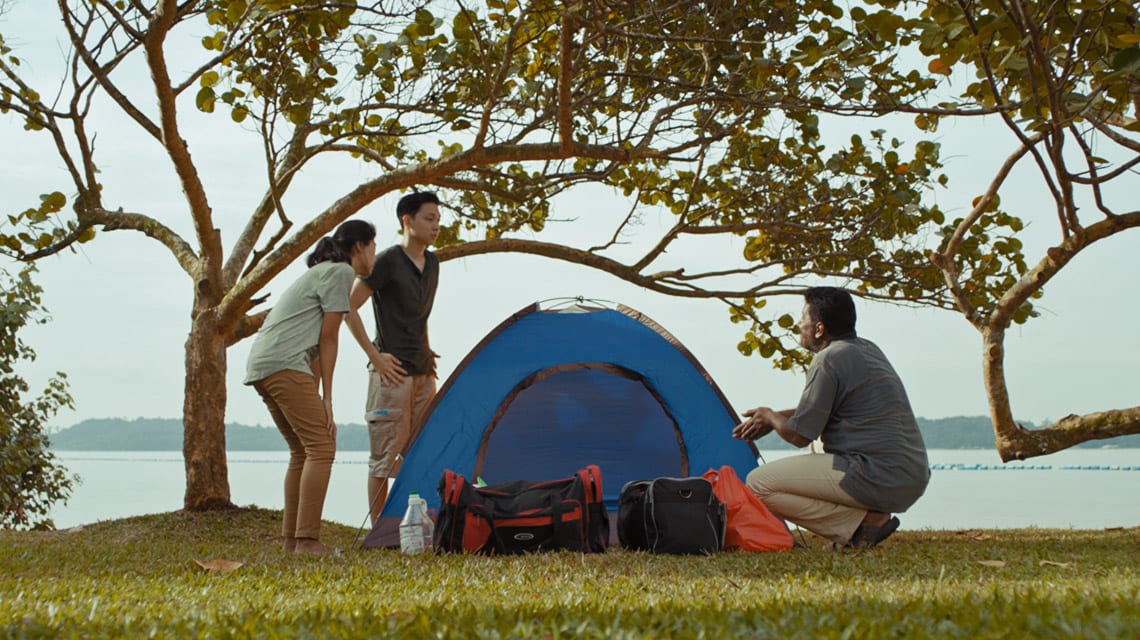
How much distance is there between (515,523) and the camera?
5035 millimetres

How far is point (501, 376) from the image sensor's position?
6258mm

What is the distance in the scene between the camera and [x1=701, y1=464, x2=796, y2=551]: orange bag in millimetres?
5031

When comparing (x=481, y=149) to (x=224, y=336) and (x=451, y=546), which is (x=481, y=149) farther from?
(x=451, y=546)

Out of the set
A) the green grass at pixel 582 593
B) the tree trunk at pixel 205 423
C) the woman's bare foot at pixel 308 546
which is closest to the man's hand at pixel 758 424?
the green grass at pixel 582 593

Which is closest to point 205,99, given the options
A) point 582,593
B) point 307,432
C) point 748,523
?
point 307,432

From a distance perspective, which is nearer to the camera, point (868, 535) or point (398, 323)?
point (868, 535)

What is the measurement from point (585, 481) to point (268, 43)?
183 inches

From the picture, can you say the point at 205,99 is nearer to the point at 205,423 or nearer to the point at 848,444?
the point at 205,423

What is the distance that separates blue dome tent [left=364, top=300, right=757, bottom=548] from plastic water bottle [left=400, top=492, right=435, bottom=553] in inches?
16.0

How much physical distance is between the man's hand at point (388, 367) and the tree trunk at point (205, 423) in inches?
125

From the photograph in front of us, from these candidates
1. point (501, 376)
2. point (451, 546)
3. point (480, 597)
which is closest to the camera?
point (480, 597)

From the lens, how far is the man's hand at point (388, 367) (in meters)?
5.26

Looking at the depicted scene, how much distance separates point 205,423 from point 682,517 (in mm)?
4736

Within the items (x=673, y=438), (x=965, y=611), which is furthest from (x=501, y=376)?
(x=965, y=611)
